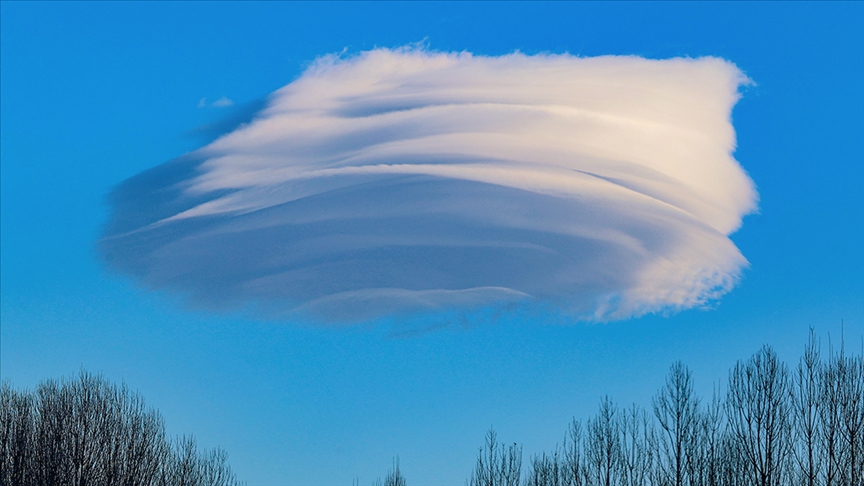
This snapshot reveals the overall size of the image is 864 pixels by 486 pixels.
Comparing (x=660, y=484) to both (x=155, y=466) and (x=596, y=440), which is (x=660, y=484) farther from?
(x=155, y=466)

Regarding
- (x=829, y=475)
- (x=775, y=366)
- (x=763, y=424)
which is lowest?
(x=829, y=475)

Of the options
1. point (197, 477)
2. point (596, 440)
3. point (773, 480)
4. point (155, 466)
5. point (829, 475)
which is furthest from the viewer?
point (197, 477)

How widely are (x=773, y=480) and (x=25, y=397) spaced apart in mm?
31022

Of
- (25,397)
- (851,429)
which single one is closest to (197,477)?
(25,397)

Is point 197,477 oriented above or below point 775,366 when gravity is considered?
below

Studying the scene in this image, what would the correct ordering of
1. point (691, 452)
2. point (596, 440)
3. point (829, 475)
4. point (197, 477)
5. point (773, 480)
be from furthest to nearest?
point (197, 477)
point (596, 440)
point (691, 452)
point (773, 480)
point (829, 475)

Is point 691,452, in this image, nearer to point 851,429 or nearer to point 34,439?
point 851,429

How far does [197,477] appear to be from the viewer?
3900 centimetres

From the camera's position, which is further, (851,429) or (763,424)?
(763,424)

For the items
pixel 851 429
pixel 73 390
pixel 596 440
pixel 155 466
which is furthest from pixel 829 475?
pixel 73 390

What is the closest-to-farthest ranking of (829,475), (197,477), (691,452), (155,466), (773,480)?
1. (829,475)
2. (773,480)
3. (691,452)
4. (155,466)
5. (197,477)

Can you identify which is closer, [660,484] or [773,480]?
[773,480]

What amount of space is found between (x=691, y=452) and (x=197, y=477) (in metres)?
22.3

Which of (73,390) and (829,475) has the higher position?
(73,390)
